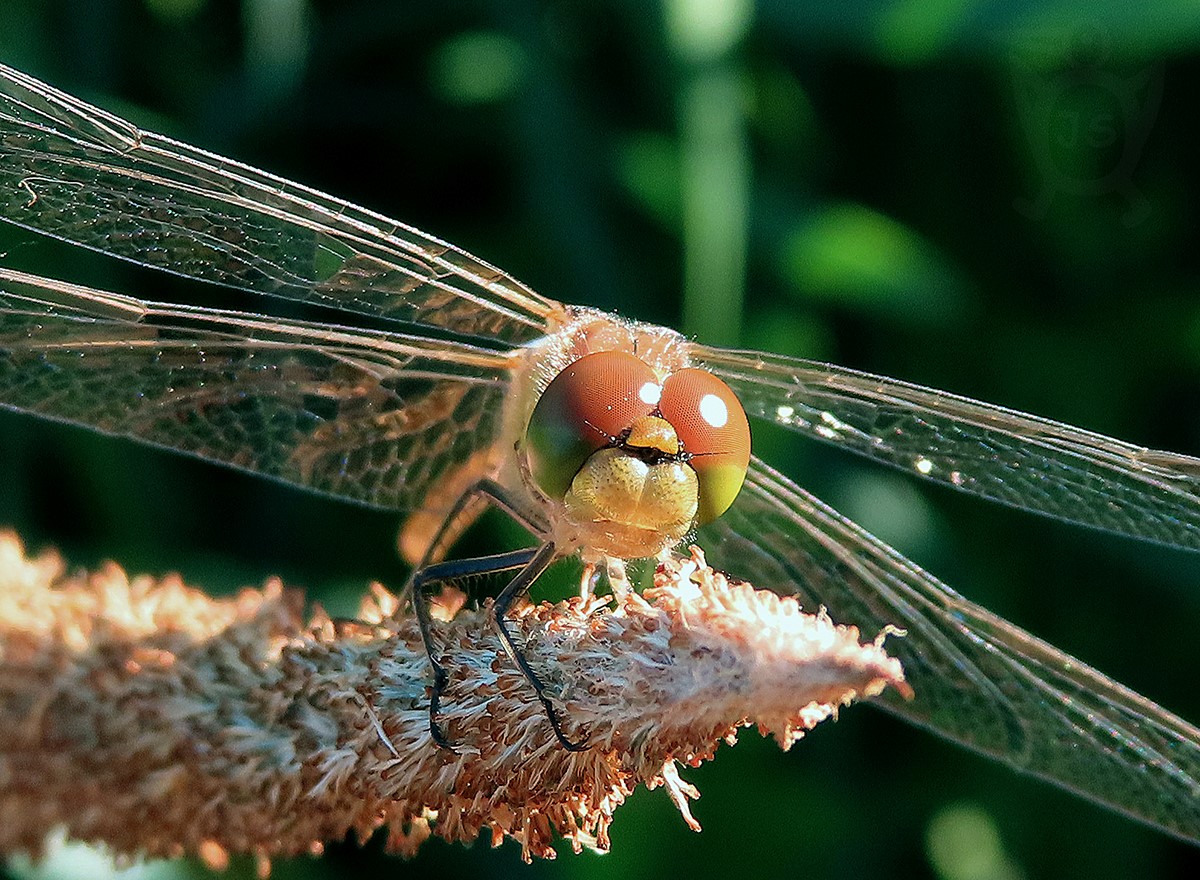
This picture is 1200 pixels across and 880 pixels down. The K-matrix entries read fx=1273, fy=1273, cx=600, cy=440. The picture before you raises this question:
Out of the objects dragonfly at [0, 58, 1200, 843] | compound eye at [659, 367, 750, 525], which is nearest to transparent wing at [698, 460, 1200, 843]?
dragonfly at [0, 58, 1200, 843]

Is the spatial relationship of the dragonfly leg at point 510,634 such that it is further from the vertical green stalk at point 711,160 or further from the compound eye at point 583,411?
the vertical green stalk at point 711,160

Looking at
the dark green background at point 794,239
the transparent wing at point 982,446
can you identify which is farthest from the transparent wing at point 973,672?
the dark green background at point 794,239

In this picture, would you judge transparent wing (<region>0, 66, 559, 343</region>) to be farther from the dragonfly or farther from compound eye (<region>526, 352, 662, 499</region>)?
compound eye (<region>526, 352, 662, 499</region>)

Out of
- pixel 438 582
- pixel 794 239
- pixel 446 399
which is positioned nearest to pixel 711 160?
pixel 794 239

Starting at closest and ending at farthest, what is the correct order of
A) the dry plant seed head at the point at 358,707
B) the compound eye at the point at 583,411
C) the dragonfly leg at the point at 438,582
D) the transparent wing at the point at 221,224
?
the dry plant seed head at the point at 358,707, the dragonfly leg at the point at 438,582, the compound eye at the point at 583,411, the transparent wing at the point at 221,224

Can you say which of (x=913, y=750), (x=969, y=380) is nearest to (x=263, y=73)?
(x=969, y=380)

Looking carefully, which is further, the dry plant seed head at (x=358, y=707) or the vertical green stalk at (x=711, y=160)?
the vertical green stalk at (x=711, y=160)

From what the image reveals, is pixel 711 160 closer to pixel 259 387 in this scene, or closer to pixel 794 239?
pixel 794 239
